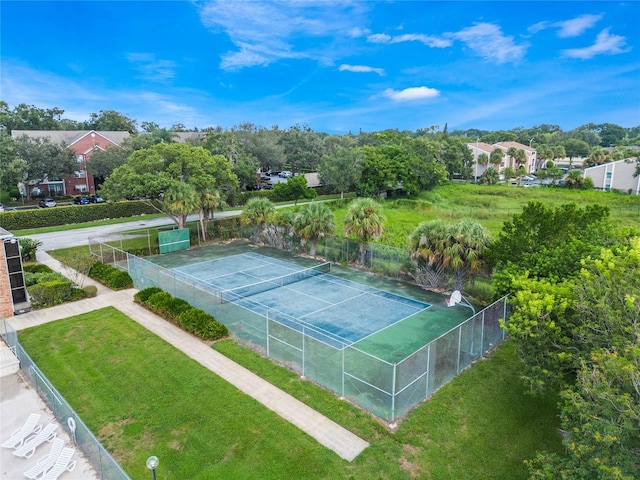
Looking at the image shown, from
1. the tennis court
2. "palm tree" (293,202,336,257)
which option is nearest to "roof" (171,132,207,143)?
"palm tree" (293,202,336,257)

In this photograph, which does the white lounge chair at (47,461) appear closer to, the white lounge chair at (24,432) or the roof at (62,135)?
the white lounge chair at (24,432)

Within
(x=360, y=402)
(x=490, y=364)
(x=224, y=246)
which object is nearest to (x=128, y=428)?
(x=360, y=402)

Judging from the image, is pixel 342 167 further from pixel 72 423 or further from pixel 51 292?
pixel 72 423

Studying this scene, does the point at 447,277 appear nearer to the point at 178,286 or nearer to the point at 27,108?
the point at 178,286

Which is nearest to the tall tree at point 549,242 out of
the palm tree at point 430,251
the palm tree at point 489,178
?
the palm tree at point 430,251

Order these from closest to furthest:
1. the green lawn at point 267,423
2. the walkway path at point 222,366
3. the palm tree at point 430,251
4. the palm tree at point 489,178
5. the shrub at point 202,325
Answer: the green lawn at point 267,423 → the walkway path at point 222,366 → the shrub at point 202,325 → the palm tree at point 430,251 → the palm tree at point 489,178

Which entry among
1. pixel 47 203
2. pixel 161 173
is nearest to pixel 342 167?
pixel 161 173
